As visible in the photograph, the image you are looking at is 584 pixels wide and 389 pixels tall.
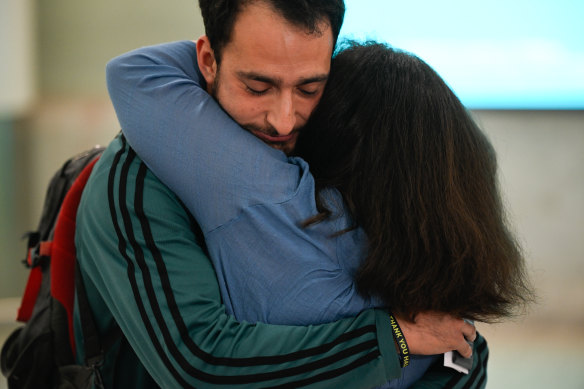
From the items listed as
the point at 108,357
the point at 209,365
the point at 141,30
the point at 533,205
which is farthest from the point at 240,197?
the point at 533,205

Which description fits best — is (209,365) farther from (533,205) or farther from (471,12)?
(533,205)

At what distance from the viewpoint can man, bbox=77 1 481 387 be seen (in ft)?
Result: 2.90

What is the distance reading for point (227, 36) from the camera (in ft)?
3.41

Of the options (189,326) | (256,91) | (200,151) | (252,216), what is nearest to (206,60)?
(256,91)

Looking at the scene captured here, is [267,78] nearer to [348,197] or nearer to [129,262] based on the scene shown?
[348,197]

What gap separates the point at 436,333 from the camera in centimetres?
99

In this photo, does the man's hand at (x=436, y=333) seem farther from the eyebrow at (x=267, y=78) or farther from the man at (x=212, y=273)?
the eyebrow at (x=267, y=78)

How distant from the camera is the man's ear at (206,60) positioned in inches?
43.8

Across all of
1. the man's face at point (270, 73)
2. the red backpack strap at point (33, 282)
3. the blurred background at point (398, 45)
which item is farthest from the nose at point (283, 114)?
the blurred background at point (398, 45)

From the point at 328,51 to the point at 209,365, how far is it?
0.57 m

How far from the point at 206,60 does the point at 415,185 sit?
18.2 inches

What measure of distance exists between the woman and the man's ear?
2.1 inches

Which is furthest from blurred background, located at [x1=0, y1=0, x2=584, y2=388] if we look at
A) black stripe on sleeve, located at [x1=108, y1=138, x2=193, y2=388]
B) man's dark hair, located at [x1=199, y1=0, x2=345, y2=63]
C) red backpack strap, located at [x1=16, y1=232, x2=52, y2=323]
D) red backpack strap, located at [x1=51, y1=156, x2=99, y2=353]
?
black stripe on sleeve, located at [x1=108, y1=138, x2=193, y2=388]

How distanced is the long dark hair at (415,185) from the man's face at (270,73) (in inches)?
2.5
